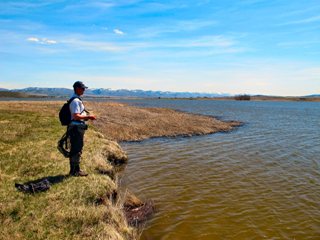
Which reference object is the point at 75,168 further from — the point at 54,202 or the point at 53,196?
the point at 54,202

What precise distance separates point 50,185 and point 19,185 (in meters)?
1.03

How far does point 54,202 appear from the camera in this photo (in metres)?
10.2

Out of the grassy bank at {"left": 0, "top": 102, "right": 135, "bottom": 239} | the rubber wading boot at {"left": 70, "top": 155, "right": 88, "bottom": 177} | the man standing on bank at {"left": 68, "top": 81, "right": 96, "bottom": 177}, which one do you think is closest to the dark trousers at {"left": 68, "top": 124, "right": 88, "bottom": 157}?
the man standing on bank at {"left": 68, "top": 81, "right": 96, "bottom": 177}

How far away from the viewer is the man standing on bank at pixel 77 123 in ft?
39.5

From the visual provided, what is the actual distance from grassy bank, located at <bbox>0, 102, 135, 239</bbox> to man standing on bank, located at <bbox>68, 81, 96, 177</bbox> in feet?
2.51

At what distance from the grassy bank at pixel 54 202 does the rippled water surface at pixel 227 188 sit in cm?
215

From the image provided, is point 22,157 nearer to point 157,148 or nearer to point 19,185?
point 19,185

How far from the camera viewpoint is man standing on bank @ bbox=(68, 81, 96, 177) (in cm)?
1205

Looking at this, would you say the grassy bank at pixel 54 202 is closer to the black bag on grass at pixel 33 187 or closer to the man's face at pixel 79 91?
the black bag on grass at pixel 33 187

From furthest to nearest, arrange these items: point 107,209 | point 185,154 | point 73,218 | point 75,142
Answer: point 185,154 < point 75,142 < point 107,209 < point 73,218

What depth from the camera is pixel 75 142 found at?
12.6 m

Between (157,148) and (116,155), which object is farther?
(157,148)

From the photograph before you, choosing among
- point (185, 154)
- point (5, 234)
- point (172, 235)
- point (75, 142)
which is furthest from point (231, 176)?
point (5, 234)

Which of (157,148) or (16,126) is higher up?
(16,126)
